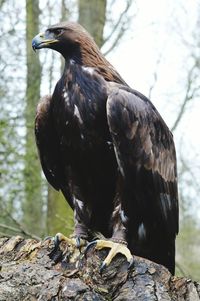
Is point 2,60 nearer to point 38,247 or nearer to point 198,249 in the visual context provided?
point 38,247

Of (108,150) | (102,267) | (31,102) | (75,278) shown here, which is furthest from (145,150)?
(31,102)

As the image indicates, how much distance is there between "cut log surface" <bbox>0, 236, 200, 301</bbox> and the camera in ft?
13.1

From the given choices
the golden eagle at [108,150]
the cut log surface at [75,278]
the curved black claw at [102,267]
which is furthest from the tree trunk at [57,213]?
the curved black claw at [102,267]

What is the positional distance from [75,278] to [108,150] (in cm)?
131

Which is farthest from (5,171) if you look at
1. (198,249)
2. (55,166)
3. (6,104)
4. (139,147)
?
(198,249)

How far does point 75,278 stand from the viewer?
4176mm

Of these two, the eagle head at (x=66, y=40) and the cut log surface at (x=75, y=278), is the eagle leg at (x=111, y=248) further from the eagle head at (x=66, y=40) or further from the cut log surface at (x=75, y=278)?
the eagle head at (x=66, y=40)

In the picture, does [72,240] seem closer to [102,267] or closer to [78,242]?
[78,242]

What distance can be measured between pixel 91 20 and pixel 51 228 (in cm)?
354

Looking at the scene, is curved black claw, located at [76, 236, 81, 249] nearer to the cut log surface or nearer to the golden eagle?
the golden eagle

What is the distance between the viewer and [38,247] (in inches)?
177

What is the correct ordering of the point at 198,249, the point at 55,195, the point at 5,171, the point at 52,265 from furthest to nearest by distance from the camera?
1. the point at 198,249
2. the point at 55,195
3. the point at 5,171
4. the point at 52,265

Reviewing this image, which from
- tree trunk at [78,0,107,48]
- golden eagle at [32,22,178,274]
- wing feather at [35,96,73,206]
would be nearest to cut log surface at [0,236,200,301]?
golden eagle at [32,22,178,274]

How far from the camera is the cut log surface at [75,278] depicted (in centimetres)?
399
